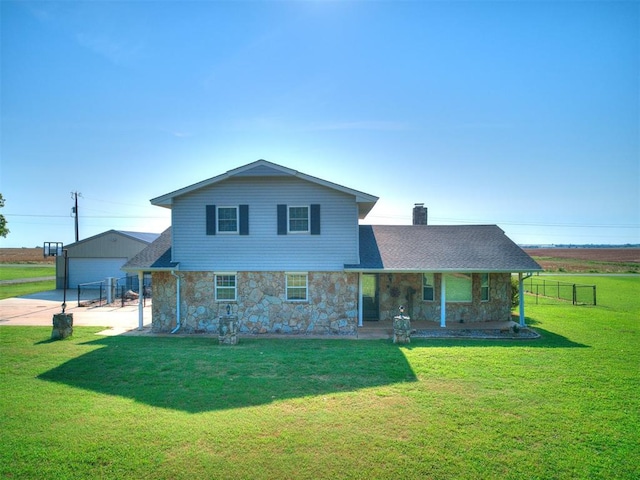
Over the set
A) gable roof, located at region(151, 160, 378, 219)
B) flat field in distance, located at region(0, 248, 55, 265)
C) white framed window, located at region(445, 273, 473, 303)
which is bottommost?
white framed window, located at region(445, 273, 473, 303)

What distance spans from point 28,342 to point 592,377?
16.1m

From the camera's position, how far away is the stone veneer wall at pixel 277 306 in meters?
13.5

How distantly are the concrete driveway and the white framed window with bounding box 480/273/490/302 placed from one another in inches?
571

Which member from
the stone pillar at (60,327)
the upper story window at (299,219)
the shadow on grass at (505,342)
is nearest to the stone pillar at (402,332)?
the shadow on grass at (505,342)

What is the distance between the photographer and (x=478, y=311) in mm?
15008

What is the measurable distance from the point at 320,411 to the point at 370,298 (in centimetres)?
938

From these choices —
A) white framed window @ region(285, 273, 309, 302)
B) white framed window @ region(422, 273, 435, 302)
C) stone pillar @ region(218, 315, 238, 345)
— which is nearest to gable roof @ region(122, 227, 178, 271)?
stone pillar @ region(218, 315, 238, 345)

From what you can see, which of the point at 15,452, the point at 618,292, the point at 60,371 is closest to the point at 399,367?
the point at 15,452

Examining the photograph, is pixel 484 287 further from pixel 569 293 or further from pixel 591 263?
pixel 591 263

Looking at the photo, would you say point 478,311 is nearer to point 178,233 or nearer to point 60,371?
point 178,233

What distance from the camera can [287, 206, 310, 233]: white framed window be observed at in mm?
13570

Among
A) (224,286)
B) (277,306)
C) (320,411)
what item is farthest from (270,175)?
(320,411)

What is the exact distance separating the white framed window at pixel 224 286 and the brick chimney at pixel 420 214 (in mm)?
10938

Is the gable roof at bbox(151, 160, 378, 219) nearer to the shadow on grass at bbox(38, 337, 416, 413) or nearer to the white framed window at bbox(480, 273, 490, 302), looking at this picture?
the shadow on grass at bbox(38, 337, 416, 413)
